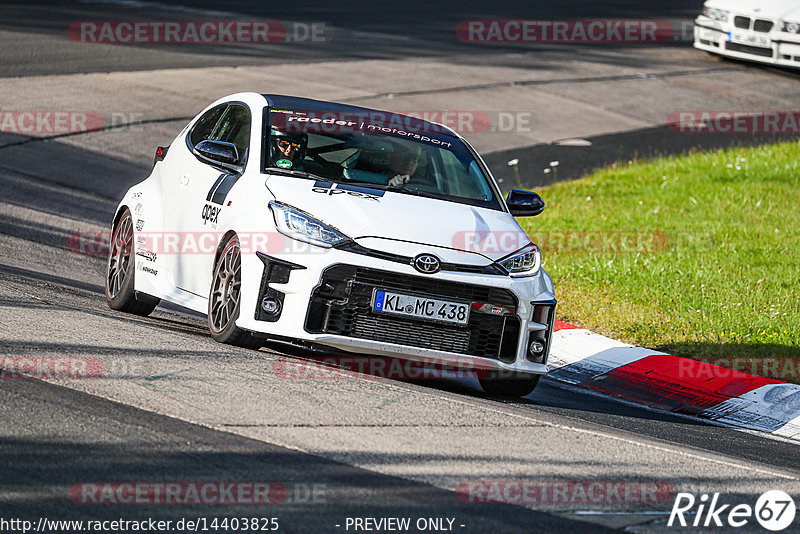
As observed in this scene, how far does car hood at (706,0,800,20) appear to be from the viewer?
23219 mm

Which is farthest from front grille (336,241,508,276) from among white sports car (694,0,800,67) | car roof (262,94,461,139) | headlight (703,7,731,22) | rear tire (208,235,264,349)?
headlight (703,7,731,22)

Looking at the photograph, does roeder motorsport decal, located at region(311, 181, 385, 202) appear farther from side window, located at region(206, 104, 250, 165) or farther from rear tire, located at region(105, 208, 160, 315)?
rear tire, located at region(105, 208, 160, 315)

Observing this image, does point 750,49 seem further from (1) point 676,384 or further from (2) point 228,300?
(2) point 228,300

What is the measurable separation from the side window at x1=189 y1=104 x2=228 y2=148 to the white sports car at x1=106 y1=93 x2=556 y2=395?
6cm

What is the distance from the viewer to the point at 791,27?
23391 mm

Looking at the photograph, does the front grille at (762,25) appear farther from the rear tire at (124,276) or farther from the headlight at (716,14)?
the rear tire at (124,276)

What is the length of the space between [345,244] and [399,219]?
425 millimetres

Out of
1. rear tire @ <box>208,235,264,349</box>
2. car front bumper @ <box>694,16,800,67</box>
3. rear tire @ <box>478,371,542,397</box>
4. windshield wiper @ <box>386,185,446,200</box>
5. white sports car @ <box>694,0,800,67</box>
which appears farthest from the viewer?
car front bumper @ <box>694,16,800,67</box>

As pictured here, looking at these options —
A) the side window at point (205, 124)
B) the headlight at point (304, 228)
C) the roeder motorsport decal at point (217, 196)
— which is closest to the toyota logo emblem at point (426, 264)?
the headlight at point (304, 228)

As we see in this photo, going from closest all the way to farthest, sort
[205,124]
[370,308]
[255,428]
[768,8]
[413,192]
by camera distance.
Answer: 1. [255,428]
2. [370,308]
3. [413,192]
4. [205,124]
5. [768,8]

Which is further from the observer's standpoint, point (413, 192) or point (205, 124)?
point (205, 124)

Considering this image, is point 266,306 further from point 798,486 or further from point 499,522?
point 798,486

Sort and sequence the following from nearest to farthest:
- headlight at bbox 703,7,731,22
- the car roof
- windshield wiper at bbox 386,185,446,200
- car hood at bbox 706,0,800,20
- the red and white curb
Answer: windshield wiper at bbox 386,185,446,200 < the car roof < the red and white curb < car hood at bbox 706,0,800,20 < headlight at bbox 703,7,731,22

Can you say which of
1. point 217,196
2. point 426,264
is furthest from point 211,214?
point 426,264
